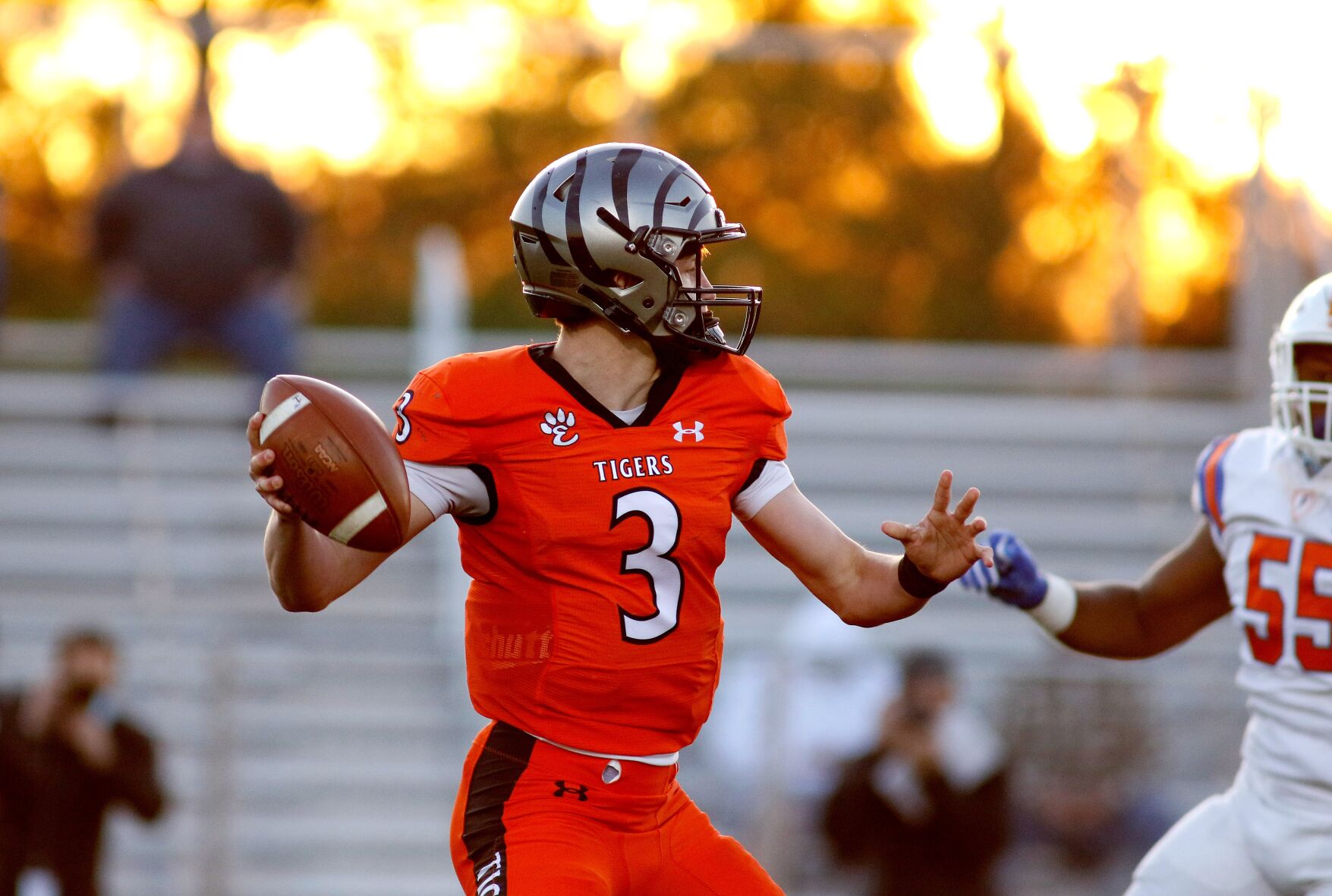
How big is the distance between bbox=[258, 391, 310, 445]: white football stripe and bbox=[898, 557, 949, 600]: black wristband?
1118 mm

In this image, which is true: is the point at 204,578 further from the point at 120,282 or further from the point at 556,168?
the point at 556,168

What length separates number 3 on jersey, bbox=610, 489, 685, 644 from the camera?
9.58 feet

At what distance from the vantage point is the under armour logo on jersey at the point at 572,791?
9.57 ft

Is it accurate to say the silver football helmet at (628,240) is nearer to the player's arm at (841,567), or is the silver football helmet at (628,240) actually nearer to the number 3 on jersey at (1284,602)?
the player's arm at (841,567)

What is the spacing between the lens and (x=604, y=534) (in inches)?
115

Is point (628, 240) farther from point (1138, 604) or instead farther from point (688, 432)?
point (1138, 604)

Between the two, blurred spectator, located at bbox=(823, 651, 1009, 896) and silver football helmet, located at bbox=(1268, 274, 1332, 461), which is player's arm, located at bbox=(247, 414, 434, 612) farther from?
blurred spectator, located at bbox=(823, 651, 1009, 896)

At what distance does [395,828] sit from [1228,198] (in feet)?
22.8

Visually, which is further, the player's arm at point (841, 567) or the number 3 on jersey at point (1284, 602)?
the number 3 on jersey at point (1284, 602)

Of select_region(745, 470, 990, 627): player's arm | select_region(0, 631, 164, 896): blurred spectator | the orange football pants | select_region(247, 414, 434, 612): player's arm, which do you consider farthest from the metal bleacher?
select_region(247, 414, 434, 612): player's arm

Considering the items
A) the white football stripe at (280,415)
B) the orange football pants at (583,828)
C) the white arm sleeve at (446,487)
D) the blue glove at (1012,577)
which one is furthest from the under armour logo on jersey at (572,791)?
the blue glove at (1012,577)

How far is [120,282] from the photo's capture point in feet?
24.2

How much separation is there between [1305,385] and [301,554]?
1.98 meters

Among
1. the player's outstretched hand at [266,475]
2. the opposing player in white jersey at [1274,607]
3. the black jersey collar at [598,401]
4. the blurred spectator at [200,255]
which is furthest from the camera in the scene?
the blurred spectator at [200,255]
